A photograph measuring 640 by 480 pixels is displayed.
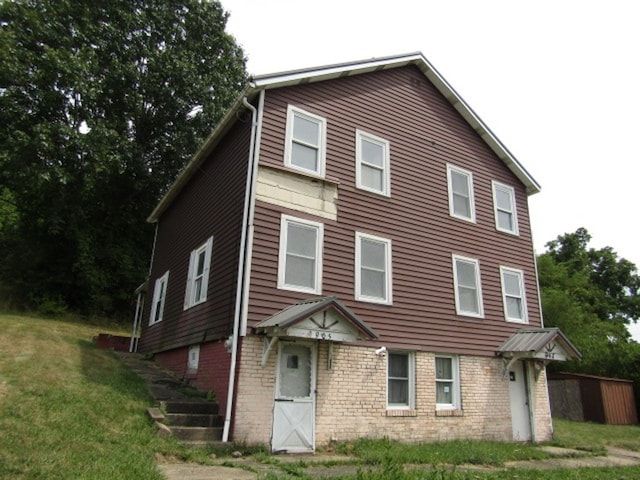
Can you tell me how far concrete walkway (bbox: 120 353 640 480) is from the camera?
704 cm

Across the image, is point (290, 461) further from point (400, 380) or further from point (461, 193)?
point (461, 193)

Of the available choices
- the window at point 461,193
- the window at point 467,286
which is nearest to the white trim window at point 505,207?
the window at point 461,193

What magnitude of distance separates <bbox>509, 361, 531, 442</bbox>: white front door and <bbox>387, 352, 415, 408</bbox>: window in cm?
371

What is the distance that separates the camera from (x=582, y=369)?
25109mm

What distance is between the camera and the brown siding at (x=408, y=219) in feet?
37.9

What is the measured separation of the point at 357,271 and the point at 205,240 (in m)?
4.61

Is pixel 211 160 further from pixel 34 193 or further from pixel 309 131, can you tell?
pixel 34 193

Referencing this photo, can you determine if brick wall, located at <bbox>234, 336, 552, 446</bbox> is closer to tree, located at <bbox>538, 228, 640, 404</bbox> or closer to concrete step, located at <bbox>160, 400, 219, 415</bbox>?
concrete step, located at <bbox>160, 400, 219, 415</bbox>

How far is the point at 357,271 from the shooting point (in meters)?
11.9

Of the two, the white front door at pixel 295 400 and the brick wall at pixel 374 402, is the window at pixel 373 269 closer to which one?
the brick wall at pixel 374 402

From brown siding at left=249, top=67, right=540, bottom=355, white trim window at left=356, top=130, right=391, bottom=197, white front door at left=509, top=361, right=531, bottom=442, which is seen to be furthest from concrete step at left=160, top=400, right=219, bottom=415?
white front door at left=509, top=361, right=531, bottom=442

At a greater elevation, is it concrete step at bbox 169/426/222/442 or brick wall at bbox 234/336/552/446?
brick wall at bbox 234/336/552/446

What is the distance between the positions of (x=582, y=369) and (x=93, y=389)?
24.0 meters

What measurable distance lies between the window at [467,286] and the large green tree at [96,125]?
1786cm
